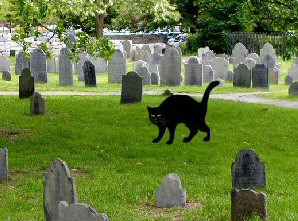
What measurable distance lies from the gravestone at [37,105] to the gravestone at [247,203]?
9148mm

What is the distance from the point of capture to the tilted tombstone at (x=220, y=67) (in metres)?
29.0

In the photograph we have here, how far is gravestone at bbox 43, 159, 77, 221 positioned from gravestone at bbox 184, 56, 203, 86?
18527 millimetres

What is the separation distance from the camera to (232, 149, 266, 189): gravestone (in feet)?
31.2

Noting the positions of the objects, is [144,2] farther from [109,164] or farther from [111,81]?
[109,164]

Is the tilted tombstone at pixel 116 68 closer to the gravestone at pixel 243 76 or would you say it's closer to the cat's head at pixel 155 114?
the gravestone at pixel 243 76

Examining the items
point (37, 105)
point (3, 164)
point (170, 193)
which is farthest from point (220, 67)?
point (170, 193)

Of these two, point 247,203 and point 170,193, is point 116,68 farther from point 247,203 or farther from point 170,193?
point 247,203

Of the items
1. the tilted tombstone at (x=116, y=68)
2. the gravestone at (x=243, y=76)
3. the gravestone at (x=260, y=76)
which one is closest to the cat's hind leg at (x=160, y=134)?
the gravestone at (x=260, y=76)

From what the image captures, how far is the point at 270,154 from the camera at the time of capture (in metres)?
12.6

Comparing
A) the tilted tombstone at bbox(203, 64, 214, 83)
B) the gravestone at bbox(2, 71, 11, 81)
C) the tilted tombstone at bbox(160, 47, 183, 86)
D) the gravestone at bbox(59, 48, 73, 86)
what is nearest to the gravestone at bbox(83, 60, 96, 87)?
the gravestone at bbox(59, 48, 73, 86)

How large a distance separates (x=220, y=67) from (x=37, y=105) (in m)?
13.8

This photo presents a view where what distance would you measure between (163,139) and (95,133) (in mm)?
1467

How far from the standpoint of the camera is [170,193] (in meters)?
8.92

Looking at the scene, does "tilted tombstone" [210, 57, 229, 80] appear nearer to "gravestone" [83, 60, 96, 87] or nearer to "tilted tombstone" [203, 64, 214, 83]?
"tilted tombstone" [203, 64, 214, 83]
